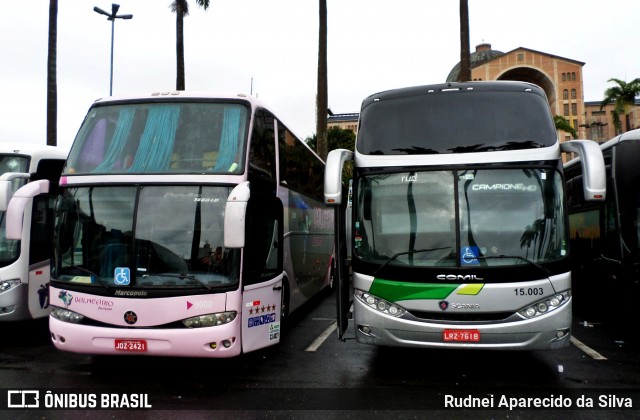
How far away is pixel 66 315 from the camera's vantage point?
6.33 m

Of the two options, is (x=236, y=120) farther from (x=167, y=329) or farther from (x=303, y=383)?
(x=303, y=383)

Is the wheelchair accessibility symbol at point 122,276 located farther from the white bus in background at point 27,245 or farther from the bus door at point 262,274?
the white bus in background at point 27,245

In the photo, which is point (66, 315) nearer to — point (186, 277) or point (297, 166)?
point (186, 277)

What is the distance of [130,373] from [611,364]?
6.51 m

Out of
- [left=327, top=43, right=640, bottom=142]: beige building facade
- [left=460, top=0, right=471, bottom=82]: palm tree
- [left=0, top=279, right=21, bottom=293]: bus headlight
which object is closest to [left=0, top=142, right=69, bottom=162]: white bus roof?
[left=0, top=279, right=21, bottom=293]: bus headlight

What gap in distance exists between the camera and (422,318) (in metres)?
6.18

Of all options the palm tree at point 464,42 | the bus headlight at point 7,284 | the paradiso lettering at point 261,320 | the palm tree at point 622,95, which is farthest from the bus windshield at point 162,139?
the palm tree at point 622,95

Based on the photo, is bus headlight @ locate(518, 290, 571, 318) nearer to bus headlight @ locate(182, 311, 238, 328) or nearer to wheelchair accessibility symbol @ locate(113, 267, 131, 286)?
bus headlight @ locate(182, 311, 238, 328)

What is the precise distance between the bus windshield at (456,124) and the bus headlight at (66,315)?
13.3 feet

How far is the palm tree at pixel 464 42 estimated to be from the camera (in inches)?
715

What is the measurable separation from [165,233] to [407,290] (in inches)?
116

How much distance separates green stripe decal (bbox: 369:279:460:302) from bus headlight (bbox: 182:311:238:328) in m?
1.75

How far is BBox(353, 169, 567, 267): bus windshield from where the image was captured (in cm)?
615

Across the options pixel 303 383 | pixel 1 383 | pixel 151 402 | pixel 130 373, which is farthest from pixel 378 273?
pixel 1 383
